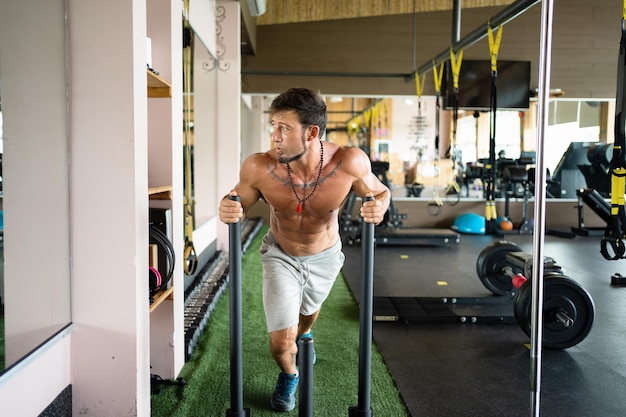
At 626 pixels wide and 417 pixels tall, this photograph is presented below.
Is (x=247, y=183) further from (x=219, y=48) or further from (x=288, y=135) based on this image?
(x=219, y=48)

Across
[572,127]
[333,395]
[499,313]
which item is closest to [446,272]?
[499,313]

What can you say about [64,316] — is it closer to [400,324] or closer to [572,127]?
[400,324]

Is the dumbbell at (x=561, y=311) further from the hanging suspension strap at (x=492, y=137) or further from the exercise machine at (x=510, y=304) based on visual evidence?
the hanging suspension strap at (x=492, y=137)

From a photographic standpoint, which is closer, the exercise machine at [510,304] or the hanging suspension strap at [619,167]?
the hanging suspension strap at [619,167]

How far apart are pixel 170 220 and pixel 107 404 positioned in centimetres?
92

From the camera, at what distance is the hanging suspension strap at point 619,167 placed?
2.91 metres

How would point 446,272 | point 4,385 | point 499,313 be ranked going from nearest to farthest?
1. point 4,385
2. point 499,313
3. point 446,272

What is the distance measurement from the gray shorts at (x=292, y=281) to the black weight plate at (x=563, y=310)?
1.31 meters

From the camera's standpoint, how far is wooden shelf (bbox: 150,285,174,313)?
7.71ft

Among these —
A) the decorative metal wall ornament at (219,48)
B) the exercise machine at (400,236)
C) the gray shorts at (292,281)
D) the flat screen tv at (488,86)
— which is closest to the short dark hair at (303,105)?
the gray shorts at (292,281)

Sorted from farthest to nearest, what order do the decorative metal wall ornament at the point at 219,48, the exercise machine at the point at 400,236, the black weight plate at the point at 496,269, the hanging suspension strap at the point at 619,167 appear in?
the exercise machine at the point at 400,236, the decorative metal wall ornament at the point at 219,48, the black weight plate at the point at 496,269, the hanging suspension strap at the point at 619,167

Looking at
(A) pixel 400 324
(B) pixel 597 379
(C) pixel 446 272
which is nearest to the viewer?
(B) pixel 597 379

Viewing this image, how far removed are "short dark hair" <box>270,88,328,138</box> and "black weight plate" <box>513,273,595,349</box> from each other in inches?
72.5

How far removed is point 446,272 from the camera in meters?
5.50
